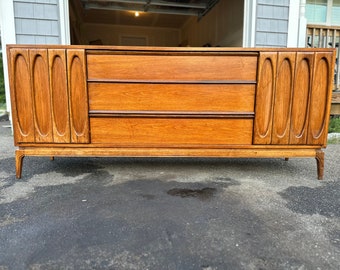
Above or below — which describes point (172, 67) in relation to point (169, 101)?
above

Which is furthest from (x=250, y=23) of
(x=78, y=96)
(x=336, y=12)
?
(x=336, y=12)

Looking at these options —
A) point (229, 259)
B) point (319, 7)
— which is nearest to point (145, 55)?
point (229, 259)

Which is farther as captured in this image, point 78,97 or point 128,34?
point 128,34

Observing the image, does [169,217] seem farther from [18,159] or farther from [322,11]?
[322,11]

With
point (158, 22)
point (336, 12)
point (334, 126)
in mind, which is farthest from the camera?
point (158, 22)

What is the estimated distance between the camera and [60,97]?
69.2 inches

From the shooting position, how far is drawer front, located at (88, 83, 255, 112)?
1786 mm

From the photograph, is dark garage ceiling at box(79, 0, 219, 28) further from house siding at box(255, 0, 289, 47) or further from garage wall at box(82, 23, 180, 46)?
house siding at box(255, 0, 289, 47)

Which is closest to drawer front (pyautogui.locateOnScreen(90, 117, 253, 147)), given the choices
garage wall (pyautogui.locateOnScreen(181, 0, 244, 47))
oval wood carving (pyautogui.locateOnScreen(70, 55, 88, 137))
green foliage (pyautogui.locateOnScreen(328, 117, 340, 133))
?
oval wood carving (pyautogui.locateOnScreen(70, 55, 88, 137))

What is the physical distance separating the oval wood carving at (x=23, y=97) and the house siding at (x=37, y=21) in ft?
5.31

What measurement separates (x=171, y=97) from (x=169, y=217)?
85cm

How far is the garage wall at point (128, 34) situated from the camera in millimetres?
9719

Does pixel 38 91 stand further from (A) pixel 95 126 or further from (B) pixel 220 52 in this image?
(B) pixel 220 52

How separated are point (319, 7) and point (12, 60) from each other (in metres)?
5.95
